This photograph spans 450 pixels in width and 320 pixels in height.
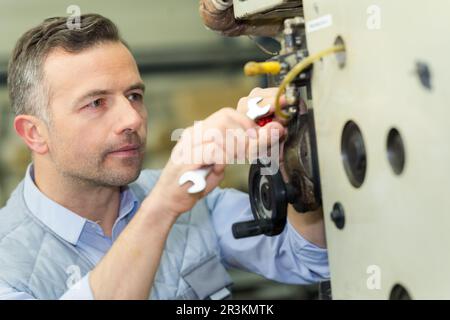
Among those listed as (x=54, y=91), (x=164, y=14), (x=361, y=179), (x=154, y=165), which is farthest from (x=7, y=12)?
(x=361, y=179)

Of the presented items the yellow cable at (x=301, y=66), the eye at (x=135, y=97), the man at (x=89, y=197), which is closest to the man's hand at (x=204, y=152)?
the yellow cable at (x=301, y=66)

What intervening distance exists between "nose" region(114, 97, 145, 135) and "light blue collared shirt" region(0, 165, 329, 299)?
20 cm

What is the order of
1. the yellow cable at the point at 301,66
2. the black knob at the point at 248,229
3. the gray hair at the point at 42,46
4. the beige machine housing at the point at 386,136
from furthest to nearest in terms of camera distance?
the gray hair at the point at 42,46, the black knob at the point at 248,229, the yellow cable at the point at 301,66, the beige machine housing at the point at 386,136

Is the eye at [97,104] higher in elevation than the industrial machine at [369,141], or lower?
higher

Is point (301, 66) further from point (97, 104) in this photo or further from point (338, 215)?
point (97, 104)

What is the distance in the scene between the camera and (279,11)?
91cm

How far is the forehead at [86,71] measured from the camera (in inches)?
44.8

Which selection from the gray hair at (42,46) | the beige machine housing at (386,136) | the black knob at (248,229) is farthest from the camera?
the gray hair at (42,46)

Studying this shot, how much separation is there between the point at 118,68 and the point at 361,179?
61 centimetres

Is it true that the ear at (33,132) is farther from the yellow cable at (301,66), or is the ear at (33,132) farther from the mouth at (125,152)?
the yellow cable at (301,66)

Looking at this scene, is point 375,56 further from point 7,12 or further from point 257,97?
point 7,12

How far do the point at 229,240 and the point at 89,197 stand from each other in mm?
320

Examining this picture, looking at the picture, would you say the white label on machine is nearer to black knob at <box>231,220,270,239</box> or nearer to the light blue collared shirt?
black knob at <box>231,220,270,239</box>

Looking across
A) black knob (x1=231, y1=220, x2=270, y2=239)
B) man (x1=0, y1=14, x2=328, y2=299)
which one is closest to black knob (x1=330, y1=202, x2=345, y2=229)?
black knob (x1=231, y1=220, x2=270, y2=239)
